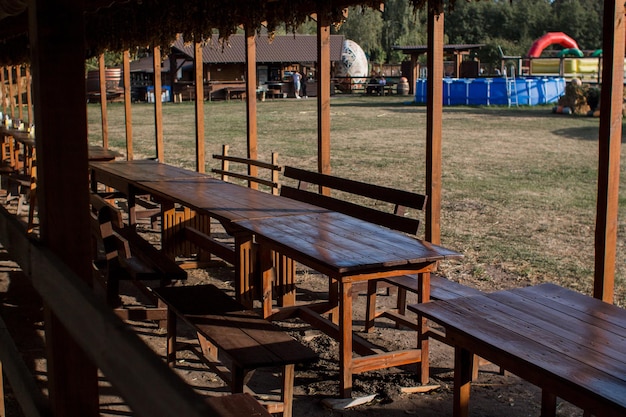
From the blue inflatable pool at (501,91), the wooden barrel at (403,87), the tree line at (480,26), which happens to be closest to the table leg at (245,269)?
the blue inflatable pool at (501,91)

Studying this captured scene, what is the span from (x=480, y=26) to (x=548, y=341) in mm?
74105

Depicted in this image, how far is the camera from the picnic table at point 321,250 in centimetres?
432

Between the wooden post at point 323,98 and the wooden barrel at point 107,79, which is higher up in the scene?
the wooden barrel at point 107,79

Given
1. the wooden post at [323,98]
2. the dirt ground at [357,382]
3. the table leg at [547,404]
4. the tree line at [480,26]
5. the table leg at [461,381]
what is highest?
the tree line at [480,26]

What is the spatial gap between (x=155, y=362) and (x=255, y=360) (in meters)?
2.12

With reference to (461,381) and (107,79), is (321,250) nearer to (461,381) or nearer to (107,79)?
(461,381)

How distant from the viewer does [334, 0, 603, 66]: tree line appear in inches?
2822

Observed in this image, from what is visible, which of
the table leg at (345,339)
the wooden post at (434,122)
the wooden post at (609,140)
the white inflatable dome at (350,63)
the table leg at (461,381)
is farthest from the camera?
the white inflatable dome at (350,63)

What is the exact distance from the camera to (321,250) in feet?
14.5

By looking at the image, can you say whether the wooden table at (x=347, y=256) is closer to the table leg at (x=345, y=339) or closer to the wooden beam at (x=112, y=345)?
the table leg at (x=345, y=339)

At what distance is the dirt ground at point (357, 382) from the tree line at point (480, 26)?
66.1 metres

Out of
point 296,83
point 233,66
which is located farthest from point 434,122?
point 233,66

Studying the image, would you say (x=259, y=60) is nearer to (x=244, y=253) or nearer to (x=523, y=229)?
(x=523, y=229)

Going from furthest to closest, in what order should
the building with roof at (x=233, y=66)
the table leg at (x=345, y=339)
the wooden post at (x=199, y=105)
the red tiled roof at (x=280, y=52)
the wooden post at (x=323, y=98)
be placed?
the red tiled roof at (x=280, y=52), the building with roof at (x=233, y=66), the wooden post at (x=199, y=105), the wooden post at (x=323, y=98), the table leg at (x=345, y=339)
